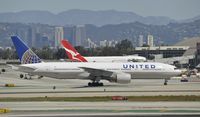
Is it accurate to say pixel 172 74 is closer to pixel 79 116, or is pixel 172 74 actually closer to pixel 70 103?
pixel 70 103

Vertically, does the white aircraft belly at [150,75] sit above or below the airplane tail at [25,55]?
below

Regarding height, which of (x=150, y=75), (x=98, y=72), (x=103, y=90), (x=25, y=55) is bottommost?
(x=103, y=90)

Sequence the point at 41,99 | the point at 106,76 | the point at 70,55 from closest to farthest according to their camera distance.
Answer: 1. the point at 41,99
2. the point at 106,76
3. the point at 70,55

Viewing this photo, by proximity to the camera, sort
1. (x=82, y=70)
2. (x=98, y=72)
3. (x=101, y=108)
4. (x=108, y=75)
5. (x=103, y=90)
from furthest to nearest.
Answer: (x=82, y=70), (x=98, y=72), (x=108, y=75), (x=103, y=90), (x=101, y=108)

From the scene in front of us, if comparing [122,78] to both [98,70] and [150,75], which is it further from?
[150,75]

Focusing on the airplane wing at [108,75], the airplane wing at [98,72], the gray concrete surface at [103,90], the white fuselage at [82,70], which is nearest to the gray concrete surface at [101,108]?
the gray concrete surface at [103,90]

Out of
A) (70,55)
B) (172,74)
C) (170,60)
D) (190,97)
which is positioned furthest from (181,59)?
(190,97)

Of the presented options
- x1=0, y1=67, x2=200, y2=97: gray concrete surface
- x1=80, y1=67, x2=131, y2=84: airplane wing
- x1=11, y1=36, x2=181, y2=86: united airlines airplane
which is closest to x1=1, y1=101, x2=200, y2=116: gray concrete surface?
x1=0, y1=67, x2=200, y2=97: gray concrete surface

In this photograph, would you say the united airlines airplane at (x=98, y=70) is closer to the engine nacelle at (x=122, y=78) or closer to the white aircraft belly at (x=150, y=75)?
the white aircraft belly at (x=150, y=75)

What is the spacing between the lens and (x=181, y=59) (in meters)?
187

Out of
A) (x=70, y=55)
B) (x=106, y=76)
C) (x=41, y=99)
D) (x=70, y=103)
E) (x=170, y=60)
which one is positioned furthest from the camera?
(x=170, y=60)

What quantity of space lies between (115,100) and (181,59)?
469 feet

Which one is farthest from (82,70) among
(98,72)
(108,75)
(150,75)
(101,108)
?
(101,108)

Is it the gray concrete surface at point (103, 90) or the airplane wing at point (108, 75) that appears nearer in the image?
the gray concrete surface at point (103, 90)
